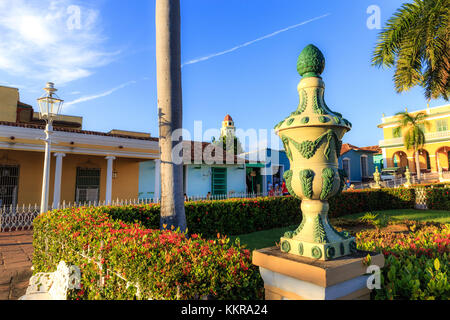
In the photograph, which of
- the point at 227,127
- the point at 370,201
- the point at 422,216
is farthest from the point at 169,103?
the point at 227,127

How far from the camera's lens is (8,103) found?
17266mm

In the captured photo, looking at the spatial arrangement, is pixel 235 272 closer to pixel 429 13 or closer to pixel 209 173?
pixel 429 13

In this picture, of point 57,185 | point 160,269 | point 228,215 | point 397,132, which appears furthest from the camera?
point 397,132

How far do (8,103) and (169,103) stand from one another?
1815cm

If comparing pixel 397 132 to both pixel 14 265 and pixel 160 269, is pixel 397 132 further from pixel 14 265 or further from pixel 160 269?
pixel 14 265

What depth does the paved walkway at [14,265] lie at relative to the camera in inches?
170

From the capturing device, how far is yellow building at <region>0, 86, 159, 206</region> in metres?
11.2

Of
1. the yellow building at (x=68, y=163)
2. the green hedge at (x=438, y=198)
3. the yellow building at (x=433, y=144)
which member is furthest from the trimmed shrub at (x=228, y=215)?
the yellow building at (x=433, y=144)

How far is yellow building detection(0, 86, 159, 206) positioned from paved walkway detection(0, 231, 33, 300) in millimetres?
3654

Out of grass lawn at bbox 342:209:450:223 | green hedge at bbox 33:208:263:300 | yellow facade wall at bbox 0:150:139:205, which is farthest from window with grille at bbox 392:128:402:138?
green hedge at bbox 33:208:263:300

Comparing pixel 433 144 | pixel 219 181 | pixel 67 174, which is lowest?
pixel 219 181
